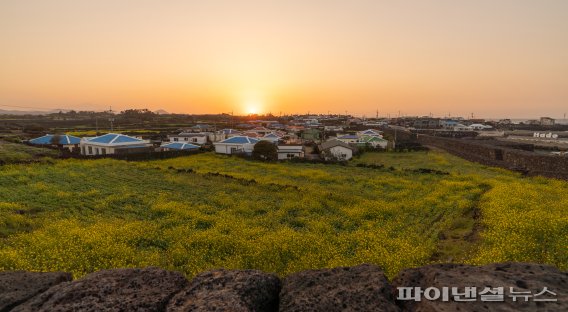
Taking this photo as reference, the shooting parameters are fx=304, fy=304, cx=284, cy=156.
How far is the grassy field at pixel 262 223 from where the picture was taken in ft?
30.9

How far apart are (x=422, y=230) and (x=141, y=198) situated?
1485 cm

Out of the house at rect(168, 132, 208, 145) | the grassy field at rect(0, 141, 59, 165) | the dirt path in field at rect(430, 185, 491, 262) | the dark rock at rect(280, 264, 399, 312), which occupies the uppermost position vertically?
the dark rock at rect(280, 264, 399, 312)

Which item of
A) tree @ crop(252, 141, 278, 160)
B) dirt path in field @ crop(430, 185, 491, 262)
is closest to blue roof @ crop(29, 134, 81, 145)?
tree @ crop(252, 141, 278, 160)

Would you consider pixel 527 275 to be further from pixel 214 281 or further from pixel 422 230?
pixel 422 230

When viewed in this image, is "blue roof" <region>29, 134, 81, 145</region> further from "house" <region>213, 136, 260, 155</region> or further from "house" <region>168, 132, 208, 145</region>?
"house" <region>213, 136, 260, 155</region>

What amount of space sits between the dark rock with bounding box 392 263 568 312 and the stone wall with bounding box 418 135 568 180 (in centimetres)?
2842

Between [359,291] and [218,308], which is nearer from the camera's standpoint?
[218,308]

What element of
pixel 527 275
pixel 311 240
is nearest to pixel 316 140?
pixel 311 240

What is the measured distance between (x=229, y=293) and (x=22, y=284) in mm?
2313

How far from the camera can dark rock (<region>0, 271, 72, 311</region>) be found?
118 inches

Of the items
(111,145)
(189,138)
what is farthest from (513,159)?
(189,138)

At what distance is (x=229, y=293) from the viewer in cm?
292

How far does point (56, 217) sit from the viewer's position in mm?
13469

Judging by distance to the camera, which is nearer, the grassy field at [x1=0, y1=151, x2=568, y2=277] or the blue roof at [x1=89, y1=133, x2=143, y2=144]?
the grassy field at [x1=0, y1=151, x2=568, y2=277]
